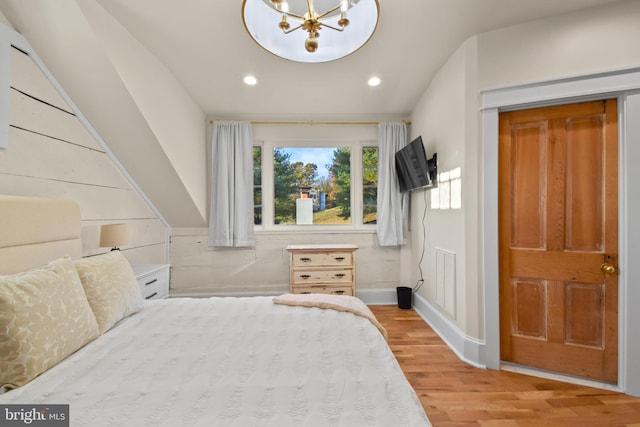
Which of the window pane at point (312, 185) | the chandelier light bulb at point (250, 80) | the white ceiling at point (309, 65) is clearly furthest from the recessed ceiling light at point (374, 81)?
the chandelier light bulb at point (250, 80)

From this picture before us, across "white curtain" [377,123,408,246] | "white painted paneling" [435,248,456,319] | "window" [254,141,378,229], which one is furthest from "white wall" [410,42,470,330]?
"window" [254,141,378,229]

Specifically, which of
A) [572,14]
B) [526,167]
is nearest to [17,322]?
[526,167]

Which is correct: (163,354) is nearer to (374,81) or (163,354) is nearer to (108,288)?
(108,288)

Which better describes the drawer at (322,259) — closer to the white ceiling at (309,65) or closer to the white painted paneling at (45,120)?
the white ceiling at (309,65)

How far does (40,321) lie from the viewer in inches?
41.4

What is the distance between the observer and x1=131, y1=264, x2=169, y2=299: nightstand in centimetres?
218

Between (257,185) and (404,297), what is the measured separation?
8.14ft

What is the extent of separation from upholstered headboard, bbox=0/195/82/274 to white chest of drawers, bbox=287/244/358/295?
6.50 ft

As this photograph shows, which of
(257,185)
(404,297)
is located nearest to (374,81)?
(257,185)

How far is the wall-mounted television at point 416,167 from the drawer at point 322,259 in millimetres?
1143

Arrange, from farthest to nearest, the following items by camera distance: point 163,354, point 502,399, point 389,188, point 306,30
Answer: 1. point 389,188
2. point 502,399
3. point 306,30
4. point 163,354

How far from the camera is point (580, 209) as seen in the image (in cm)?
195

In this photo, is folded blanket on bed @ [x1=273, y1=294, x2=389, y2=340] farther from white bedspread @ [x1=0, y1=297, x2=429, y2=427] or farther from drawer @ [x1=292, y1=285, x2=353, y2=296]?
drawer @ [x1=292, y1=285, x2=353, y2=296]

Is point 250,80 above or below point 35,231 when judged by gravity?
above
